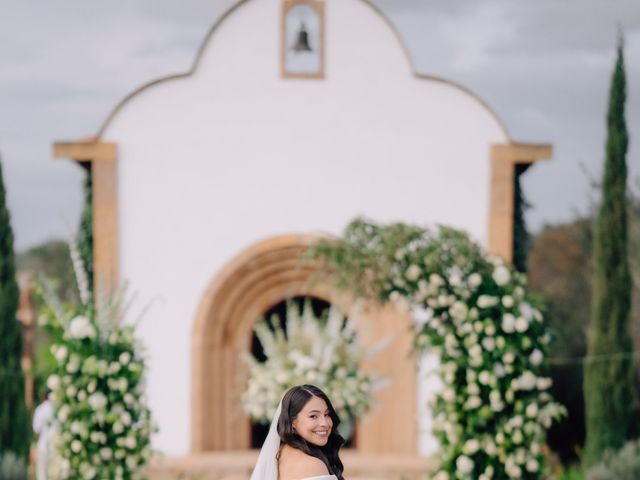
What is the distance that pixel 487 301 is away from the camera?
9.68 m

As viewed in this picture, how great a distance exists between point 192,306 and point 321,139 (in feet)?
7.53

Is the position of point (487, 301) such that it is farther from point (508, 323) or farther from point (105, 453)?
point (105, 453)

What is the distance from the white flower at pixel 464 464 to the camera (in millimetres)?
9648

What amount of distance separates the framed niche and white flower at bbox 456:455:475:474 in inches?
212

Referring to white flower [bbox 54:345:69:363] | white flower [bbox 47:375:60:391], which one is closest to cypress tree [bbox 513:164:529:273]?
white flower [bbox 54:345:69:363]

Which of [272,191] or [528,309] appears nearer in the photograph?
[528,309]

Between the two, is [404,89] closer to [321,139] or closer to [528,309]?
[321,139]

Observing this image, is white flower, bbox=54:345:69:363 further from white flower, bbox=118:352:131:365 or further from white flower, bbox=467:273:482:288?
white flower, bbox=467:273:482:288

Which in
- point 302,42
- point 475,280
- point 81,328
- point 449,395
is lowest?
point 449,395

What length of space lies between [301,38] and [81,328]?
4.97 m

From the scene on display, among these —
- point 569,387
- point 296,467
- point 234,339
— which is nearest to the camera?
point 296,467

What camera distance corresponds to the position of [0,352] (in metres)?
13.2

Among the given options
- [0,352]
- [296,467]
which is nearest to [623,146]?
[0,352]

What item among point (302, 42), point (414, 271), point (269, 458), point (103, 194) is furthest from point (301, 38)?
point (269, 458)
